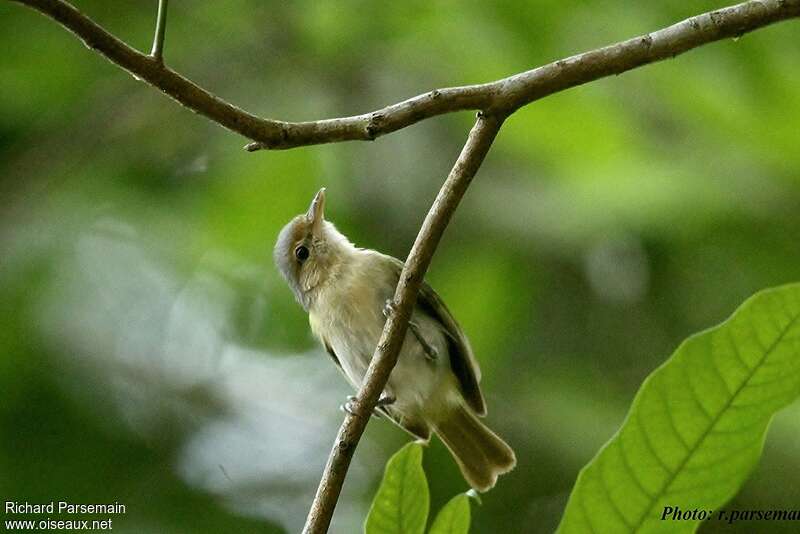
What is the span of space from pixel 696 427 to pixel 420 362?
7.74 ft

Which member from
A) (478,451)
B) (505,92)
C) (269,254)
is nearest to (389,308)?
(505,92)

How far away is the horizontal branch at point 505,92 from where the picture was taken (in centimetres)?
236

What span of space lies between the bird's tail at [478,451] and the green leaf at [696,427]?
91.1 inches

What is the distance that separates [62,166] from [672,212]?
3.20 metres

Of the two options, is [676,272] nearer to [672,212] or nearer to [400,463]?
[672,212]

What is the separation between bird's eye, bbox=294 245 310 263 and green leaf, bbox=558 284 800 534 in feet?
9.54

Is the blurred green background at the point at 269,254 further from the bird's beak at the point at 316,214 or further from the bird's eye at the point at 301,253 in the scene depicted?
the bird's eye at the point at 301,253

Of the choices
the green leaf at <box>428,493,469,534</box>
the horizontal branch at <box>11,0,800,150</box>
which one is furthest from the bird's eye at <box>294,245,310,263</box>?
the green leaf at <box>428,493,469,534</box>

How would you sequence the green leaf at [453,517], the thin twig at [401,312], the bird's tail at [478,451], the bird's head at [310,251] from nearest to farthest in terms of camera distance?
the green leaf at [453,517] → the thin twig at [401,312] → the bird's tail at [478,451] → the bird's head at [310,251]

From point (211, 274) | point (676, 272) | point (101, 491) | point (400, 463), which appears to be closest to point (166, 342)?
point (211, 274)

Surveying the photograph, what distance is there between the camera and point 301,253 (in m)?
4.76

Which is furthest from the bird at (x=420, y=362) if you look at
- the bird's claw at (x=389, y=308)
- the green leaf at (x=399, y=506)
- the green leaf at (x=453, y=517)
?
the green leaf at (x=453, y=517)

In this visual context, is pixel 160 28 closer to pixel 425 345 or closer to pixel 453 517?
pixel 453 517

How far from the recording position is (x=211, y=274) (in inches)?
258
